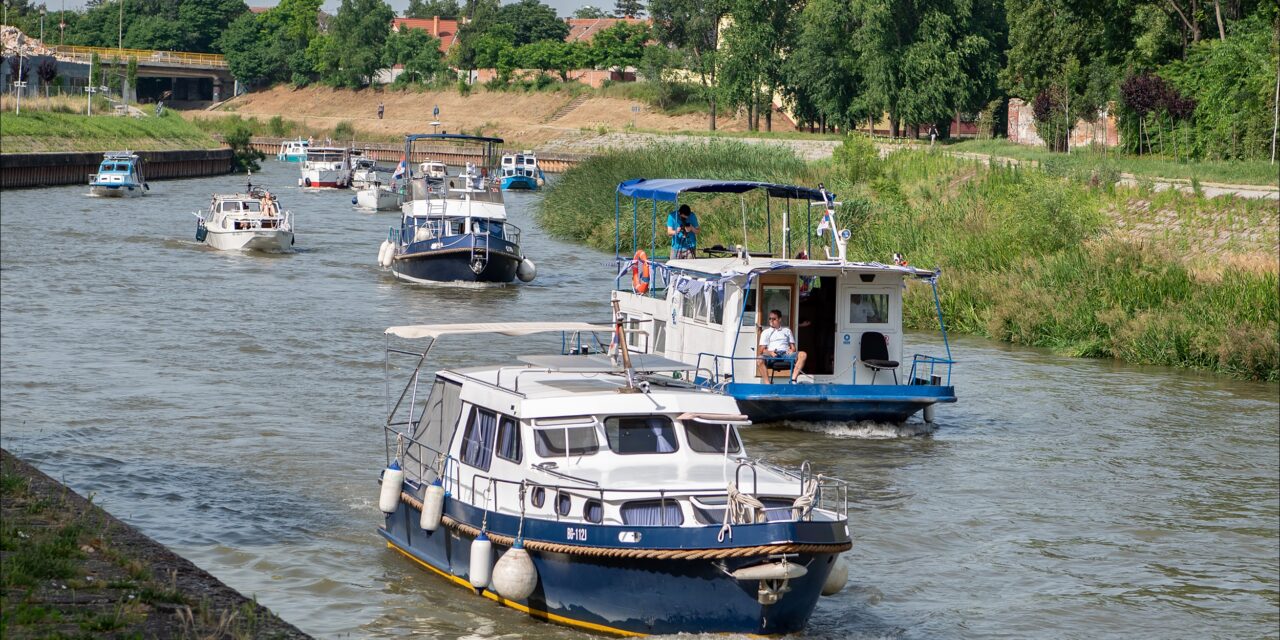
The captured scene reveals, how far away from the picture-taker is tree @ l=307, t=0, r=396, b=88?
16462 cm

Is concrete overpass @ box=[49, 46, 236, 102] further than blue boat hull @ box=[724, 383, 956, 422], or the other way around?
concrete overpass @ box=[49, 46, 236, 102]

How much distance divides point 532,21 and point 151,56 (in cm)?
4064

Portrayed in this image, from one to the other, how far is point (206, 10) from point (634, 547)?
181 metres

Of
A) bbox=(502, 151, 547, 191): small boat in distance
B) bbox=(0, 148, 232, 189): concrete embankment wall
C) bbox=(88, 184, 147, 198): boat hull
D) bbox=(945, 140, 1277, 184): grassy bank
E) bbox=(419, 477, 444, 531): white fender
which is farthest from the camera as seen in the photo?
bbox=(502, 151, 547, 191): small boat in distance

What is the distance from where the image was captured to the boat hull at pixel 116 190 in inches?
2889

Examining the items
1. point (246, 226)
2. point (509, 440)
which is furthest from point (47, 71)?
point (509, 440)

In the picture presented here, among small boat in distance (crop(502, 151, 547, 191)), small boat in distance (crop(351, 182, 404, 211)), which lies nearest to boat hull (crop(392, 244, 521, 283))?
small boat in distance (crop(351, 182, 404, 211))

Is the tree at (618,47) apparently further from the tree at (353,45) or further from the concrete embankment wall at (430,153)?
the tree at (353,45)

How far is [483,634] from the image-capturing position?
49.3 feet

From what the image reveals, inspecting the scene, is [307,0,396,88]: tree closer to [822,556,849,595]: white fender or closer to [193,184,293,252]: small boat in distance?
[193,184,293,252]: small boat in distance

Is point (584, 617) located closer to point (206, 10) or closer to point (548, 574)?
point (548, 574)

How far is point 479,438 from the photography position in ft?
54.6

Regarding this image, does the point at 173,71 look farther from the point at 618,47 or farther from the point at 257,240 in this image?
the point at 257,240

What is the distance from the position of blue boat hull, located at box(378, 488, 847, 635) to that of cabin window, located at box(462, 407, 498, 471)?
5.60ft
